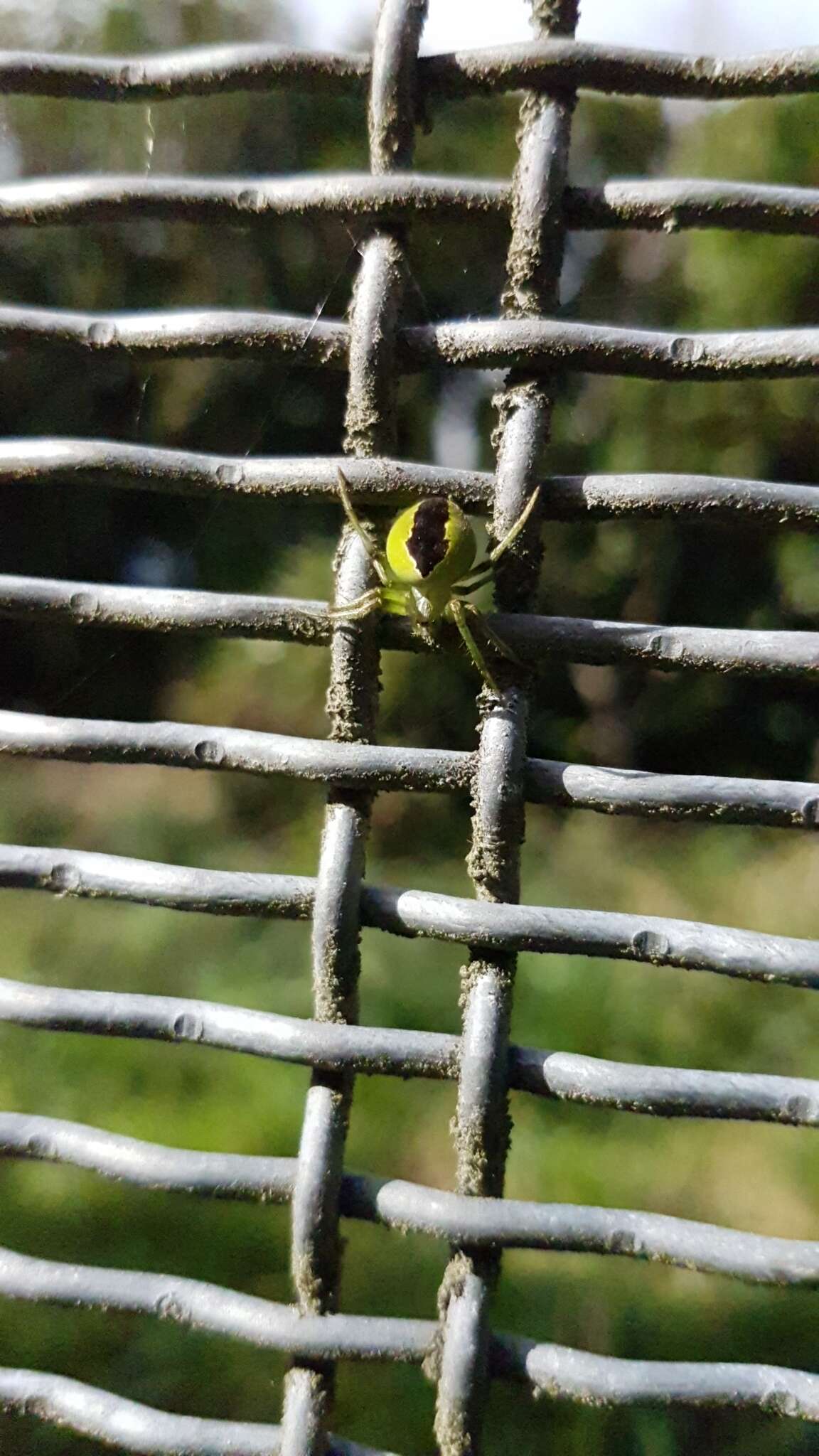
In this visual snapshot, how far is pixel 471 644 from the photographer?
33 centimetres

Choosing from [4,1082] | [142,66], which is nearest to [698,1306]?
[4,1082]

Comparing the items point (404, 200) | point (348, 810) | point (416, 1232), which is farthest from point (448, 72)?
point (416, 1232)

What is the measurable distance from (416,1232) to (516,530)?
0.25m

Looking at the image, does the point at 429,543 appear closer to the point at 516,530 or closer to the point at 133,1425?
the point at 516,530

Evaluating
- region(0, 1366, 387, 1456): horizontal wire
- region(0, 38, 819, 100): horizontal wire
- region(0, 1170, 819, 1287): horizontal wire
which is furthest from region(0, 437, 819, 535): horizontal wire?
region(0, 1366, 387, 1456): horizontal wire

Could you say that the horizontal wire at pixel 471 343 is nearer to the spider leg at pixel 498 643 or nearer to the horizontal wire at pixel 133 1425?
the spider leg at pixel 498 643

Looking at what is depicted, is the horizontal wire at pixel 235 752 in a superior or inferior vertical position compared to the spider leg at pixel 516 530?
inferior

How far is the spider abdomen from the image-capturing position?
0.33m

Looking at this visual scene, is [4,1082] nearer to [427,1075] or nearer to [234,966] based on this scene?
[234,966]

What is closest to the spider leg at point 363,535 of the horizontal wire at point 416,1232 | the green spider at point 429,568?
the green spider at point 429,568

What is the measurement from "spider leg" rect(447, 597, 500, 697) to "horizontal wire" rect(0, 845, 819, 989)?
0.08 meters

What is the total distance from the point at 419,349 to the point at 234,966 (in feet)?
1.65

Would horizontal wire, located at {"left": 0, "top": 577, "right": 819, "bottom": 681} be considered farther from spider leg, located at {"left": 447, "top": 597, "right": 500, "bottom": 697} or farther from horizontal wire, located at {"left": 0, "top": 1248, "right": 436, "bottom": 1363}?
horizontal wire, located at {"left": 0, "top": 1248, "right": 436, "bottom": 1363}

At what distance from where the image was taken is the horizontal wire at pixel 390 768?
1.03 feet
